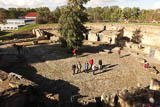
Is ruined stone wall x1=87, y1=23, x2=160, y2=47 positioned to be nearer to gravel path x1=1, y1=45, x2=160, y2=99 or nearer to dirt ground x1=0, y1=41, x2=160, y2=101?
dirt ground x1=0, y1=41, x2=160, y2=101

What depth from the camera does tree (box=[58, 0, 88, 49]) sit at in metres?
18.5

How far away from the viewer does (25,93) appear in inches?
339

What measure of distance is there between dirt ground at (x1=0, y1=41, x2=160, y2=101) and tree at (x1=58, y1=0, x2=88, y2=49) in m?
2.48

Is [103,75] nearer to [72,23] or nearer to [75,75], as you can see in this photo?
[75,75]

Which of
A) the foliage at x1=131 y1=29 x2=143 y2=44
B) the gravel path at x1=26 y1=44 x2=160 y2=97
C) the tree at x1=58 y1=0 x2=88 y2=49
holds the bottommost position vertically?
the gravel path at x1=26 y1=44 x2=160 y2=97

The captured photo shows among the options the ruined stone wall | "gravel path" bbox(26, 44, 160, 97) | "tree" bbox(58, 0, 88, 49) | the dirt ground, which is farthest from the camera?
the ruined stone wall

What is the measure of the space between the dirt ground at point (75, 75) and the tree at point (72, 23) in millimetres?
2480

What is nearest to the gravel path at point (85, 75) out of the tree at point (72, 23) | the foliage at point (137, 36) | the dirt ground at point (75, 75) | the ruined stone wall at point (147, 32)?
the dirt ground at point (75, 75)

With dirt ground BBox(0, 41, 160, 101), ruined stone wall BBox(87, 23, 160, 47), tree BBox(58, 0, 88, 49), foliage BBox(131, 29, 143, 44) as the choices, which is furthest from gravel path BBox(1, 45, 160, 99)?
foliage BBox(131, 29, 143, 44)

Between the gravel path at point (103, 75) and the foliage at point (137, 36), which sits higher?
the foliage at point (137, 36)

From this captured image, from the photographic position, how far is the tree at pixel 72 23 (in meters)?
18.5

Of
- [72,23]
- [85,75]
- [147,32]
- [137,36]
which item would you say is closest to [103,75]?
[85,75]

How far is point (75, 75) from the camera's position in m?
13.6

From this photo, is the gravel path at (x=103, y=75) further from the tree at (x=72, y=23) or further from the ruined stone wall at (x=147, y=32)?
the ruined stone wall at (x=147, y=32)
